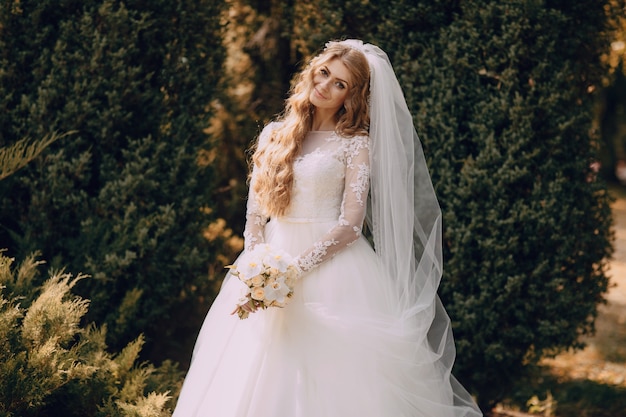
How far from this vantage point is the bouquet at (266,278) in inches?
125

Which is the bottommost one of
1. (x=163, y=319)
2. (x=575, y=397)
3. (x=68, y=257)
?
(x=575, y=397)

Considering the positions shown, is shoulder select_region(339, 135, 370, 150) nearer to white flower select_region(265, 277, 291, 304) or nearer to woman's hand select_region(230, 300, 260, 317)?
white flower select_region(265, 277, 291, 304)

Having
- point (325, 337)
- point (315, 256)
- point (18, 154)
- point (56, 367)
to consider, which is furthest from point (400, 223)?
point (18, 154)

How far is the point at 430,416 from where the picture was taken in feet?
11.5

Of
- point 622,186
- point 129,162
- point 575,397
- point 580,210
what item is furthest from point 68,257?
point 622,186

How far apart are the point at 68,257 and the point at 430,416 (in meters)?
3.05

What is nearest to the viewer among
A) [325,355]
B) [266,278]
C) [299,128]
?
[266,278]

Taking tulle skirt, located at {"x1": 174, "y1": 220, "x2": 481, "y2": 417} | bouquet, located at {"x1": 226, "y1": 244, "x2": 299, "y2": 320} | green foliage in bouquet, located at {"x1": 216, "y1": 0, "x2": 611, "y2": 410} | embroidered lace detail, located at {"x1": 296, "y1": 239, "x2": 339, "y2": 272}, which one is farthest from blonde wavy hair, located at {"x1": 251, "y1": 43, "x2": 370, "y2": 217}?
green foliage in bouquet, located at {"x1": 216, "y1": 0, "x2": 611, "y2": 410}

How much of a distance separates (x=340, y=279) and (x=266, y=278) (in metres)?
0.57

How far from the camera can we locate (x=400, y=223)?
12.2ft

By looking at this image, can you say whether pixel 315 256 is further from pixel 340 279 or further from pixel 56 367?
pixel 56 367

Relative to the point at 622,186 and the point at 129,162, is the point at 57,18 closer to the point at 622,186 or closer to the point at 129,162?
the point at 129,162

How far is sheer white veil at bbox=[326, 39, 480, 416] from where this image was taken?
3.68 metres

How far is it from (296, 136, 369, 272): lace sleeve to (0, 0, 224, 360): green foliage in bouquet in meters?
1.70
